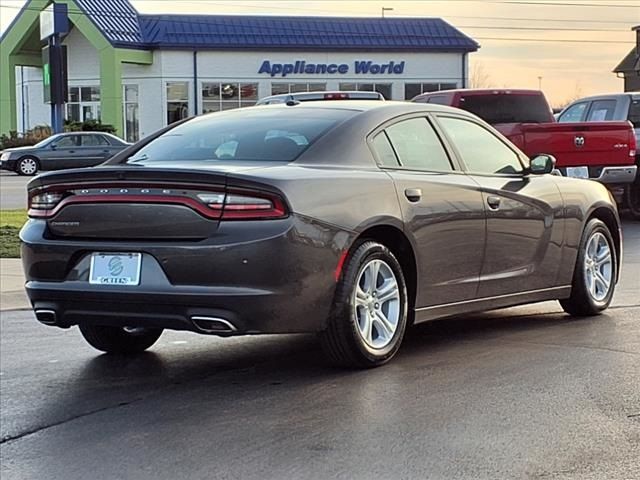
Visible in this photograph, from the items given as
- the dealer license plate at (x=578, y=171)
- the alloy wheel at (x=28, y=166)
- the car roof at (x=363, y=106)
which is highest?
the car roof at (x=363, y=106)

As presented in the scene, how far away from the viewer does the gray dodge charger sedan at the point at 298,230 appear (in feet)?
18.7

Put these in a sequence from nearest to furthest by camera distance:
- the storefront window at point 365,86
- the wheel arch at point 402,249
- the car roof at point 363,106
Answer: the wheel arch at point 402,249 → the car roof at point 363,106 → the storefront window at point 365,86

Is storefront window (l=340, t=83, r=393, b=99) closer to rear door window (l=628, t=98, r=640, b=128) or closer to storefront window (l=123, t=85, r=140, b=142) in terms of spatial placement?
storefront window (l=123, t=85, r=140, b=142)

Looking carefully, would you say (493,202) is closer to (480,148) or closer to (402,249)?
(480,148)

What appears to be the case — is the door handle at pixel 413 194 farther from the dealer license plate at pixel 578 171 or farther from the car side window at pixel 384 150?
the dealer license plate at pixel 578 171

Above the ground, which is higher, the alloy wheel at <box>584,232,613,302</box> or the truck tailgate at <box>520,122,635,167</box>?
the truck tailgate at <box>520,122,635,167</box>

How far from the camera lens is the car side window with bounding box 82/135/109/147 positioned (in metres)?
34.7

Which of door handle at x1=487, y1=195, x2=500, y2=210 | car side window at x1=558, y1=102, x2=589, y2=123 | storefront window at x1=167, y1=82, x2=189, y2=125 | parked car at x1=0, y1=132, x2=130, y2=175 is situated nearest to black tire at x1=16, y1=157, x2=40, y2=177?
parked car at x1=0, y1=132, x2=130, y2=175

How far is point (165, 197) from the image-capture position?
580 centimetres

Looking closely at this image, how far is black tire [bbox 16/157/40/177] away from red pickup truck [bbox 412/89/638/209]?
20203mm

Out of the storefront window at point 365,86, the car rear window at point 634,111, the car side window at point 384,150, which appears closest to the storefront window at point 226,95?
the storefront window at point 365,86

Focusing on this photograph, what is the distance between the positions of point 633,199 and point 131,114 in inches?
1432

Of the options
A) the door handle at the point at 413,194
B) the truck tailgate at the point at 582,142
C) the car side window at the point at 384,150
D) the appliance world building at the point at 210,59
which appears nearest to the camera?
the door handle at the point at 413,194

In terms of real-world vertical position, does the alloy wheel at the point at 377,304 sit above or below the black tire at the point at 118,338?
above
